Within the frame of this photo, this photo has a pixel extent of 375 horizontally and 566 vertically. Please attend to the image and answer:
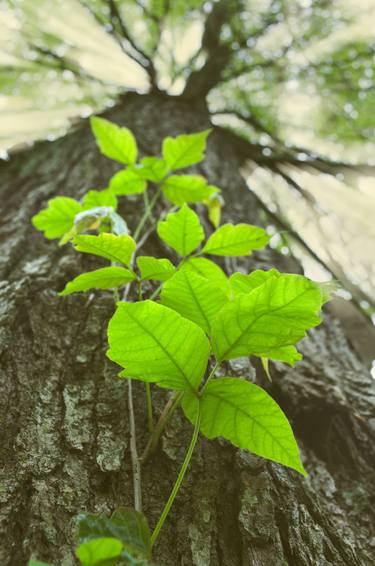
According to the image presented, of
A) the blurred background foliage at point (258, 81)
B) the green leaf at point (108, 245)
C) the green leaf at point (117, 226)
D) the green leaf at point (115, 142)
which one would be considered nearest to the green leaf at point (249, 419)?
the green leaf at point (108, 245)

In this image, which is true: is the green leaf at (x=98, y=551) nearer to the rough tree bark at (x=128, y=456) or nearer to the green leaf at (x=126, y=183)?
the rough tree bark at (x=128, y=456)

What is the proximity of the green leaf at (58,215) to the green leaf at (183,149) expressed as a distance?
27 cm

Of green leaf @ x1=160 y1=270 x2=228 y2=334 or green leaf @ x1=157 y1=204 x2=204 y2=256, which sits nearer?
green leaf @ x1=160 y1=270 x2=228 y2=334

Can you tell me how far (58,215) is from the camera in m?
0.82

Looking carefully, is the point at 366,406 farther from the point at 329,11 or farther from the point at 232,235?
the point at 329,11

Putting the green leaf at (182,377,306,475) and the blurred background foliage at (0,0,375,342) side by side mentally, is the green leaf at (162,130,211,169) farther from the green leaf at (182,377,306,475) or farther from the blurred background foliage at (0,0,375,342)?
the blurred background foliage at (0,0,375,342)

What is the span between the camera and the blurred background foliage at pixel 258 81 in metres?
2.31

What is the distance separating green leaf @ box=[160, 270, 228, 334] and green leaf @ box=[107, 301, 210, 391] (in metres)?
0.06

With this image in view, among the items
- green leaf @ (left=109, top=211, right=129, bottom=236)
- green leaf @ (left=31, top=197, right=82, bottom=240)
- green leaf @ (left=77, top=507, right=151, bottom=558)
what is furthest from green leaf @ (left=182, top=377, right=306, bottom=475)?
green leaf @ (left=31, top=197, right=82, bottom=240)

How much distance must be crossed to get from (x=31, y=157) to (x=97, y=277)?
158 centimetres

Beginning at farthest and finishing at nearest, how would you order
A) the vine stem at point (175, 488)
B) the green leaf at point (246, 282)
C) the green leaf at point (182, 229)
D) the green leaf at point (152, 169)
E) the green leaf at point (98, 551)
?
the green leaf at point (152, 169)
the green leaf at point (182, 229)
the green leaf at point (246, 282)
the vine stem at point (175, 488)
the green leaf at point (98, 551)

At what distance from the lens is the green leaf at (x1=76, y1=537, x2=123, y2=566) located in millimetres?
323

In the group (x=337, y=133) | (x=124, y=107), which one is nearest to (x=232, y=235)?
(x=124, y=107)

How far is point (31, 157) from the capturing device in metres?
1.90
